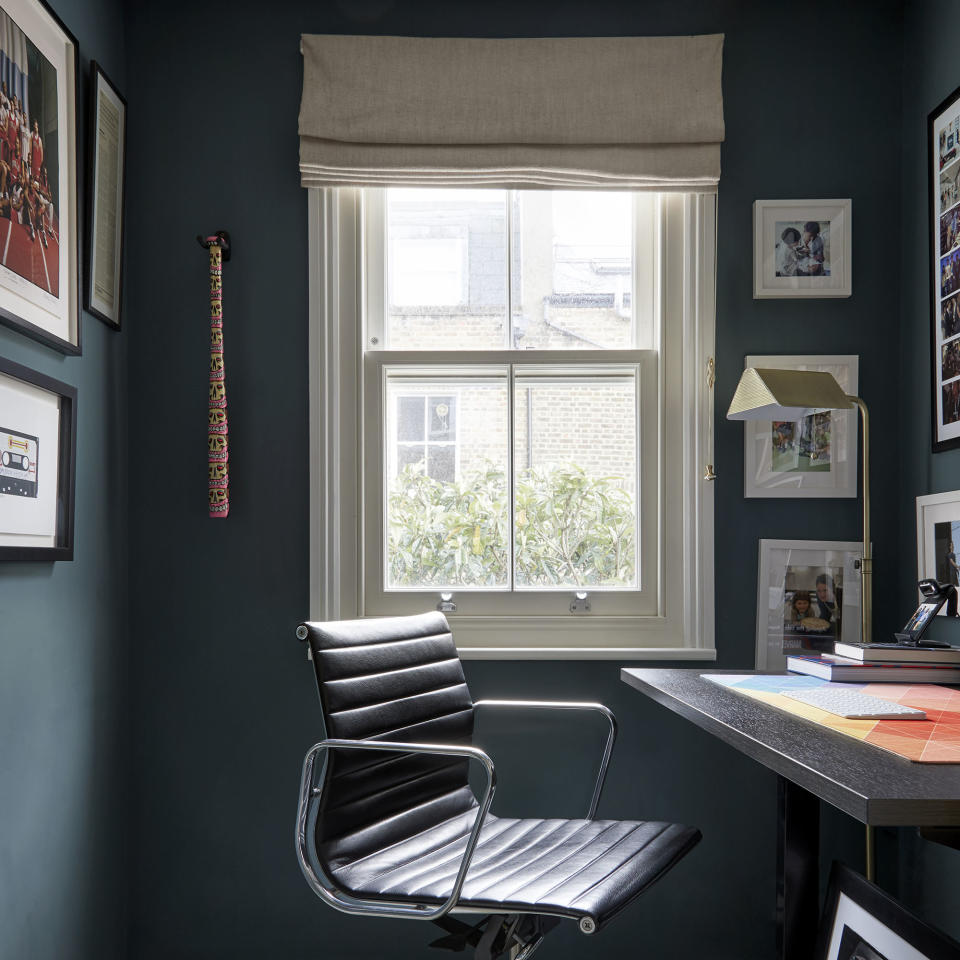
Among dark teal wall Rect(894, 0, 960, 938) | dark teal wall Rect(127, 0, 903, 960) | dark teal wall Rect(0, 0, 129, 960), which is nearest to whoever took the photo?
dark teal wall Rect(0, 0, 129, 960)

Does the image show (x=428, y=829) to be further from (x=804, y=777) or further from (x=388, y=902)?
(x=804, y=777)

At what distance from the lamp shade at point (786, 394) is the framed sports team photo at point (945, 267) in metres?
0.26

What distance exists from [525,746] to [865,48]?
7.34 ft

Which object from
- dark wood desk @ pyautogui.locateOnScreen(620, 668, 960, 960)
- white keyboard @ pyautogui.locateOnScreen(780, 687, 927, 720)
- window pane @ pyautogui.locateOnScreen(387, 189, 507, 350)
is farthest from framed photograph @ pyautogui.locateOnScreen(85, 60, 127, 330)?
white keyboard @ pyautogui.locateOnScreen(780, 687, 927, 720)

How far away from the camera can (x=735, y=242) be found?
8.52ft

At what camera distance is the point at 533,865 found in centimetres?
173

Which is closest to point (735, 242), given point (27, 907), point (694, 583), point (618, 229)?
point (618, 229)

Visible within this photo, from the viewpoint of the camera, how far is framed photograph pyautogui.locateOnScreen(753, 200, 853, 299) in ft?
8.41

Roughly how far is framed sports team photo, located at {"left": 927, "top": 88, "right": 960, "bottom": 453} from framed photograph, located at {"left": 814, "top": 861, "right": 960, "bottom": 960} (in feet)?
3.62

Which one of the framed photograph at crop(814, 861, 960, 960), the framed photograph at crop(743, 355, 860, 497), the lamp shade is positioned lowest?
the framed photograph at crop(814, 861, 960, 960)

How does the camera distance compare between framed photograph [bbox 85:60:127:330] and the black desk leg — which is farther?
framed photograph [bbox 85:60:127:330]

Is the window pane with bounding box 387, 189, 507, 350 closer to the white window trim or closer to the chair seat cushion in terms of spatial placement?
the white window trim

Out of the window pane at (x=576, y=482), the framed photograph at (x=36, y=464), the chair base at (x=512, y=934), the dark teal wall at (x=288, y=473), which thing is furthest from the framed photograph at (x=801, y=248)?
the framed photograph at (x=36, y=464)

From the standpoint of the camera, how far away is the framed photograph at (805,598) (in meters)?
2.54
